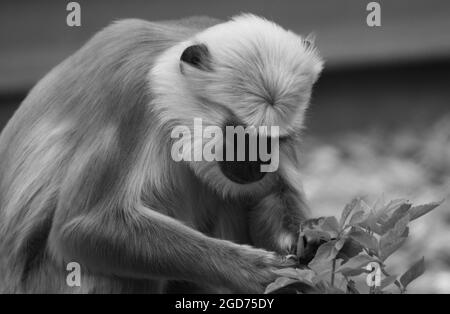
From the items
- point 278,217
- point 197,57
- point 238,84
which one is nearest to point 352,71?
point 278,217

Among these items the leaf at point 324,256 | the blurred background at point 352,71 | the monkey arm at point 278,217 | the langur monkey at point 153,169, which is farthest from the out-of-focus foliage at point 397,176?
the leaf at point 324,256

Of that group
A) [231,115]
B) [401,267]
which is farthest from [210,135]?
[401,267]

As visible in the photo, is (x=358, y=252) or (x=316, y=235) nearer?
(x=358, y=252)

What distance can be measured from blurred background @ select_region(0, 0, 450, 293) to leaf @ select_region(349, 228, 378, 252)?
7005 mm

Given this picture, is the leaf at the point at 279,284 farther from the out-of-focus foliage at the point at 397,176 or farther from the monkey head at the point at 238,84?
the out-of-focus foliage at the point at 397,176

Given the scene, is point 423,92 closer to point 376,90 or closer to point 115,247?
point 376,90

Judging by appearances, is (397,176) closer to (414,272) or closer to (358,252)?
(358,252)

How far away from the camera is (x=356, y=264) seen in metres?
5.64

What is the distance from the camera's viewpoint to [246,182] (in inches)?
268

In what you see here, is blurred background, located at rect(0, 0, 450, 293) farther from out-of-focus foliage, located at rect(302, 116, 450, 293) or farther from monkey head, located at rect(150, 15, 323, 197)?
monkey head, located at rect(150, 15, 323, 197)

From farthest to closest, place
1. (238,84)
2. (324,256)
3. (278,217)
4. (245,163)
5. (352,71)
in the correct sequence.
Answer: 1. (352,71)
2. (278,217)
3. (245,163)
4. (238,84)
5. (324,256)

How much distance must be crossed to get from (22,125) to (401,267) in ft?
18.4

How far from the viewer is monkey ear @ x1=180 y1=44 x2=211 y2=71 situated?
22.1 feet

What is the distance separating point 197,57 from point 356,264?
187cm
